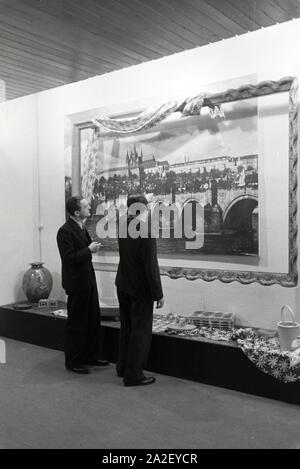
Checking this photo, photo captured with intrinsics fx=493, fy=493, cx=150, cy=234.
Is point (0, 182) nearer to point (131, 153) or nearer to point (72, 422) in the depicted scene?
point (131, 153)

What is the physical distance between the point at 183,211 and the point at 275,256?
3.80 feet

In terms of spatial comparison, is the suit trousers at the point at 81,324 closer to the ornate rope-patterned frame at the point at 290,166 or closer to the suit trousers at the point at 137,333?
the suit trousers at the point at 137,333

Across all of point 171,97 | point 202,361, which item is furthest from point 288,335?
point 171,97

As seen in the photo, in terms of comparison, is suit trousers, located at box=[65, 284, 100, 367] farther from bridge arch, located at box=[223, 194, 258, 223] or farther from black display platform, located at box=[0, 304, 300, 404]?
bridge arch, located at box=[223, 194, 258, 223]

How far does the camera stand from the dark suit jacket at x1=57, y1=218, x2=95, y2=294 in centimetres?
483

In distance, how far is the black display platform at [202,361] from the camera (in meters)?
4.07

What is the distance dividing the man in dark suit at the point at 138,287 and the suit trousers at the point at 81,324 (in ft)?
1.69

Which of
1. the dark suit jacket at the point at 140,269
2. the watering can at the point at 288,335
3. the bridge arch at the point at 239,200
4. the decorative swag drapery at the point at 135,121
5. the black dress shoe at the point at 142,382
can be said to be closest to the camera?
the watering can at the point at 288,335

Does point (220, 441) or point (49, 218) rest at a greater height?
point (49, 218)

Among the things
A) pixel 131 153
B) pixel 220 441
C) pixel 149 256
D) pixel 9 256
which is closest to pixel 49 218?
pixel 9 256

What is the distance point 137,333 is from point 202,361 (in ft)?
2.13

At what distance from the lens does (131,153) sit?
5863 millimetres

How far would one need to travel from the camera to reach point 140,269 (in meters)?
4.40

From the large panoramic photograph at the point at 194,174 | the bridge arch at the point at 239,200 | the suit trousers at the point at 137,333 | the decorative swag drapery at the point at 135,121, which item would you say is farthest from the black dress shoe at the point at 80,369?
the decorative swag drapery at the point at 135,121
